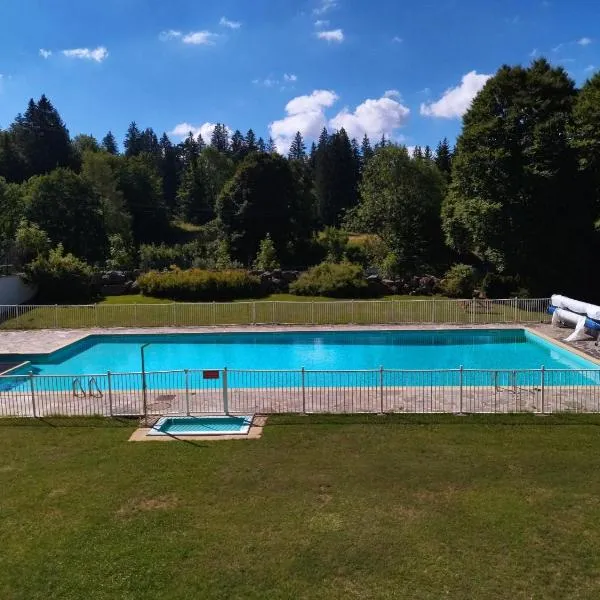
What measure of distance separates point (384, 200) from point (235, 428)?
30677 mm

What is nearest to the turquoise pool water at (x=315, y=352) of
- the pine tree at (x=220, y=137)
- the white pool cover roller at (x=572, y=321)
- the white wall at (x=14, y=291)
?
the white pool cover roller at (x=572, y=321)

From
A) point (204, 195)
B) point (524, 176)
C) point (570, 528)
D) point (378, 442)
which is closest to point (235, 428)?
point (378, 442)

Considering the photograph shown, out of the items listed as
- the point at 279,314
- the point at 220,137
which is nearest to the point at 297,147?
the point at 220,137

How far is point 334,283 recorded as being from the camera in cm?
3053

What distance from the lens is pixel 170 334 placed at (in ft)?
72.0

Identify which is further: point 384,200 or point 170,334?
point 384,200

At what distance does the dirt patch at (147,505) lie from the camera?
25.9 feet

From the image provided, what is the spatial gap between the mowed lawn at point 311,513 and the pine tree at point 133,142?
10001 centimetres

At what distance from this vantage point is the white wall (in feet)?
91.6

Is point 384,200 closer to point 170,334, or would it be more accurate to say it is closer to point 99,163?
point 170,334

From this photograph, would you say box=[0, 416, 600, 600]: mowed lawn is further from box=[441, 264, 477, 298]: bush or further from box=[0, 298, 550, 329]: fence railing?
box=[441, 264, 477, 298]: bush

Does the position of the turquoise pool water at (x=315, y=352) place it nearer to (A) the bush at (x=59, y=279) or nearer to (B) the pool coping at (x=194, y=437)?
(B) the pool coping at (x=194, y=437)

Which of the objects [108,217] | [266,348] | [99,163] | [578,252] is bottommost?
[266,348]

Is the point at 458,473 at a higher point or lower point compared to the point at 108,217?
lower
